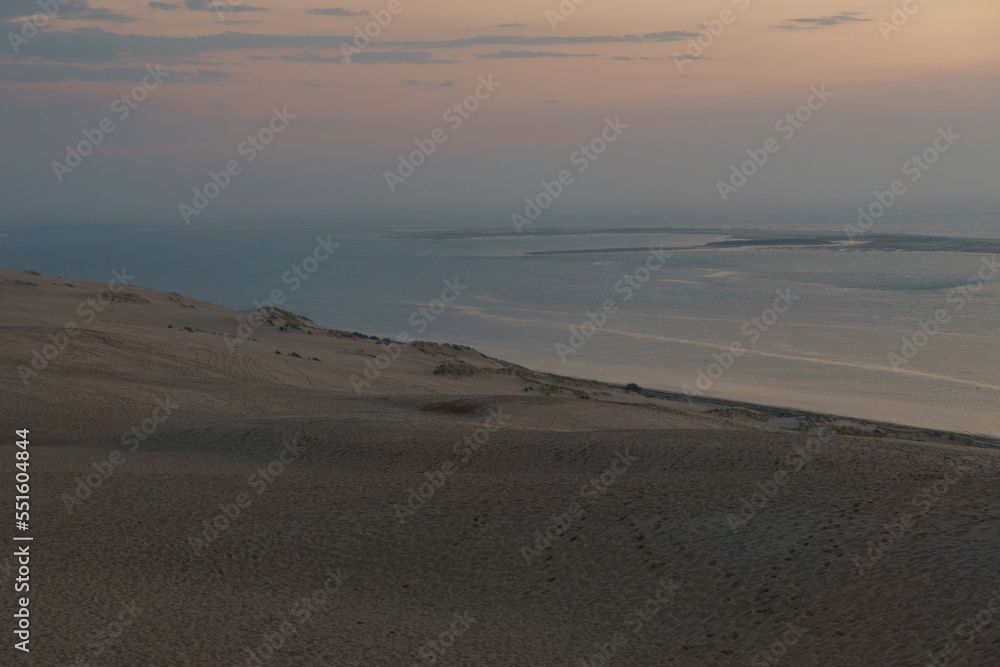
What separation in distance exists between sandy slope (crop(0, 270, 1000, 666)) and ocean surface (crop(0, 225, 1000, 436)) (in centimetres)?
1927

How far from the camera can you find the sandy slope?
850 centimetres

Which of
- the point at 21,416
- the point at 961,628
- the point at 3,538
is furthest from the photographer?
the point at 21,416

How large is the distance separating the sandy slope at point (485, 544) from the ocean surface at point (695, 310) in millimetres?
19273

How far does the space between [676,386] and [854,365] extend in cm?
1017

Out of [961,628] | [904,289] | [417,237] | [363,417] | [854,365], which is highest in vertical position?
[961,628]

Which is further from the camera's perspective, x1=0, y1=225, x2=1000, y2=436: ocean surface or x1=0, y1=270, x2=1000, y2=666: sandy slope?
x1=0, y1=225, x2=1000, y2=436: ocean surface

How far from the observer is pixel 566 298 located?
7025 centimetres

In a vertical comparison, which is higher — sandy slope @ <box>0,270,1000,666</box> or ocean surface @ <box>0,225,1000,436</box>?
sandy slope @ <box>0,270,1000,666</box>

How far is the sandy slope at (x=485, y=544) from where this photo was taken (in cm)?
850

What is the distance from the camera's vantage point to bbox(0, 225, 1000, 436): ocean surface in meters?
35.6

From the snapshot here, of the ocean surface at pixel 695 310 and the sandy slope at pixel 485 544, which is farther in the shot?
the ocean surface at pixel 695 310

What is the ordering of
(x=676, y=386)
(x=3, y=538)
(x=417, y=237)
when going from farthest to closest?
(x=417, y=237)
(x=676, y=386)
(x=3, y=538)

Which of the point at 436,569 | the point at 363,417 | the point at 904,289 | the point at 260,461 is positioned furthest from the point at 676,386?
the point at 904,289

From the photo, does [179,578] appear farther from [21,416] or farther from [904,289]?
[904,289]
